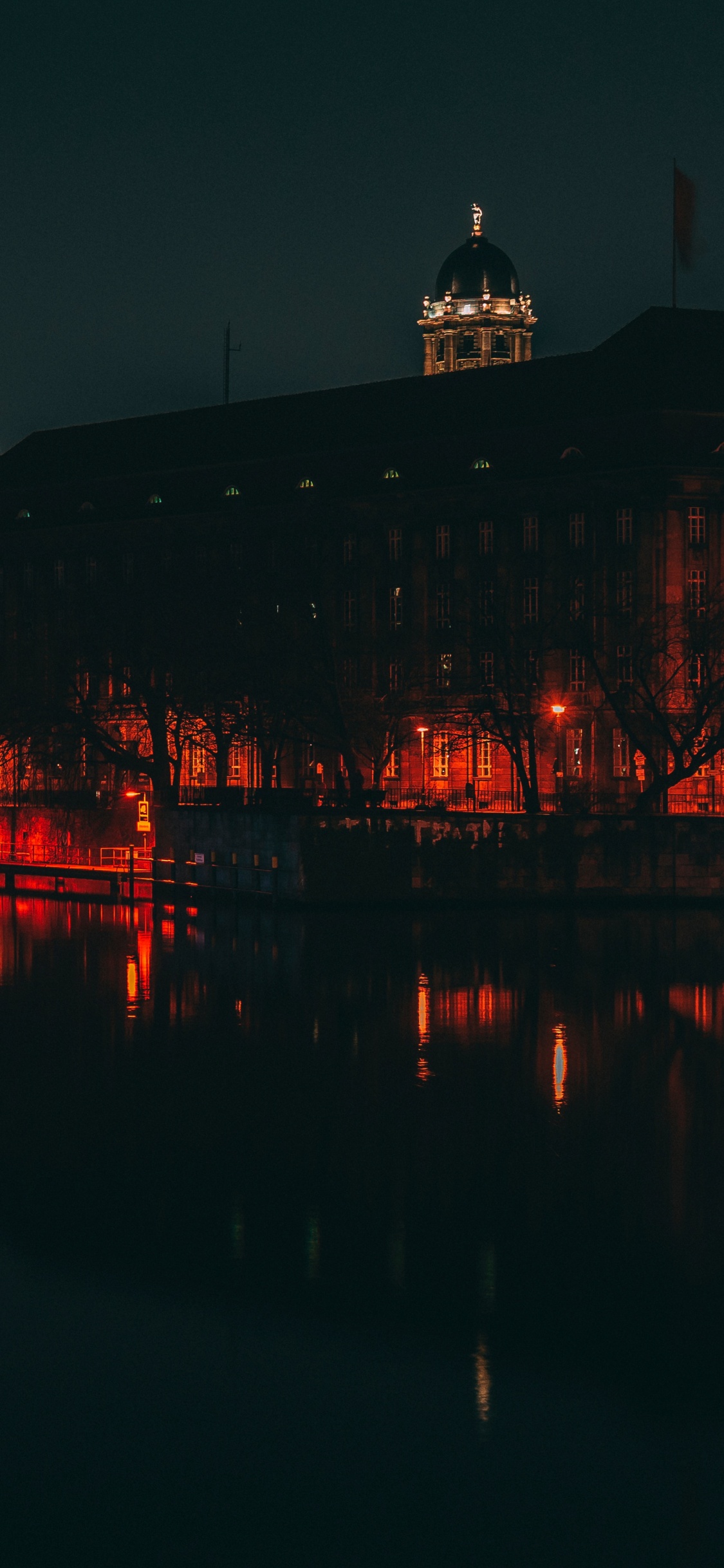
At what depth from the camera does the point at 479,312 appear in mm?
182625

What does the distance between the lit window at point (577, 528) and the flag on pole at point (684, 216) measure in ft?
69.2

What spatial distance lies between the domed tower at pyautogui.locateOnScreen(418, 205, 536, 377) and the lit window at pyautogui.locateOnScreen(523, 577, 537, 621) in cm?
6949

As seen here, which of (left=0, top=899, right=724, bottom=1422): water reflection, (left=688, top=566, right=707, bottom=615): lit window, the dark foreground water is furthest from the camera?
(left=688, top=566, right=707, bottom=615): lit window

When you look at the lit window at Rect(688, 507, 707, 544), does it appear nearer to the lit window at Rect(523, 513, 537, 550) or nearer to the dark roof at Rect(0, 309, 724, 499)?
the dark roof at Rect(0, 309, 724, 499)

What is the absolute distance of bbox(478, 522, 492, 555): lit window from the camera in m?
122

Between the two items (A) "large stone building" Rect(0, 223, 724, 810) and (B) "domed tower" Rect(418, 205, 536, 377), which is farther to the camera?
(B) "domed tower" Rect(418, 205, 536, 377)

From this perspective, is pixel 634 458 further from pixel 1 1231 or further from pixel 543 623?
pixel 1 1231

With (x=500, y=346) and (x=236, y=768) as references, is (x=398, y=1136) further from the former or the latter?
(x=500, y=346)

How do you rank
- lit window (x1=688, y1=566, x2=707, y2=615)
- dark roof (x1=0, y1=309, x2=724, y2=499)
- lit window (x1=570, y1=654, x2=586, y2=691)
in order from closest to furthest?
lit window (x1=570, y1=654, x2=586, y2=691) < lit window (x1=688, y1=566, x2=707, y2=615) < dark roof (x1=0, y1=309, x2=724, y2=499)

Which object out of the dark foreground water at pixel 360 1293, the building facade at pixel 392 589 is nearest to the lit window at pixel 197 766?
the building facade at pixel 392 589

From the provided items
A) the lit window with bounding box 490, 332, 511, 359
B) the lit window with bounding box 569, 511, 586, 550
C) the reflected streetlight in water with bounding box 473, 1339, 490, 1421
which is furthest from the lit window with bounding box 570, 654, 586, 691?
the reflected streetlight in water with bounding box 473, 1339, 490, 1421

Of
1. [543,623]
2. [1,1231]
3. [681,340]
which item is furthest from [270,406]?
[1,1231]

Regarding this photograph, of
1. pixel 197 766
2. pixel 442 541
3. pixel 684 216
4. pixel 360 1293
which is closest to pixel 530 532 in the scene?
pixel 442 541

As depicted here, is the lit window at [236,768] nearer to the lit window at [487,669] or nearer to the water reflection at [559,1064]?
the lit window at [487,669]
